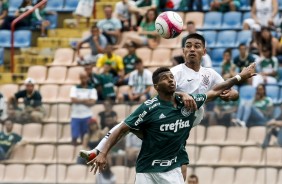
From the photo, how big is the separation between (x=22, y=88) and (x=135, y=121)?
1112 cm

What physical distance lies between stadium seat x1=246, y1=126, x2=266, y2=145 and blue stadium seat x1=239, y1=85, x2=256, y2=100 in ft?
4.49

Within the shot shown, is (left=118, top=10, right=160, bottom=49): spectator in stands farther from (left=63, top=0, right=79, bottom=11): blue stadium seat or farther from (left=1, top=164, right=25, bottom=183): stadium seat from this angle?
(left=1, top=164, right=25, bottom=183): stadium seat

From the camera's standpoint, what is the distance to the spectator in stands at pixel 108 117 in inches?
854

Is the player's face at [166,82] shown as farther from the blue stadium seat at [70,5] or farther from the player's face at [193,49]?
the blue stadium seat at [70,5]

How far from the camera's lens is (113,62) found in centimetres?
2450

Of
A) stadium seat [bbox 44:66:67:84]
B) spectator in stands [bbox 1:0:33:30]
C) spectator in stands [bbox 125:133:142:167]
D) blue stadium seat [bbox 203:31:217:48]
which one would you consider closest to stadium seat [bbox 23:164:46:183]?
spectator in stands [bbox 125:133:142:167]

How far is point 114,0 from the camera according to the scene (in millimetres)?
28188

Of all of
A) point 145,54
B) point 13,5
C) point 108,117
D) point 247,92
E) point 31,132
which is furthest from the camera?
point 13,5

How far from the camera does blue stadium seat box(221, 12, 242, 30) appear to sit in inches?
1016

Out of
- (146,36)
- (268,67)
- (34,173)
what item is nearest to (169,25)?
(34,173)

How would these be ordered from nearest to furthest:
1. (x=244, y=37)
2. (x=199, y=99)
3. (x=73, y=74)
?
(x=199, y=99) → (x=244, y=37) → (x=73, y=74)

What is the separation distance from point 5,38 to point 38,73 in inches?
94.1

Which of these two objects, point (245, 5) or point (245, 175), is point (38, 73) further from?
point (245, 175)

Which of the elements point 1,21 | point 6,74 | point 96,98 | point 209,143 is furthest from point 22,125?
point 1,21
